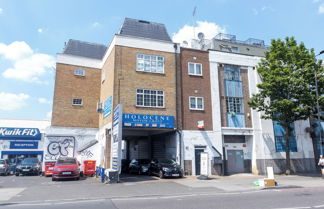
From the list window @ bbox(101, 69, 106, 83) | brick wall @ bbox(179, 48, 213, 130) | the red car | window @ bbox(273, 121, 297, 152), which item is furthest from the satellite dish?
the red car

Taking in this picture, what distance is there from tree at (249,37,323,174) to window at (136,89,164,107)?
800cm

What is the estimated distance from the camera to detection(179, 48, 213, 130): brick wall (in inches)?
792

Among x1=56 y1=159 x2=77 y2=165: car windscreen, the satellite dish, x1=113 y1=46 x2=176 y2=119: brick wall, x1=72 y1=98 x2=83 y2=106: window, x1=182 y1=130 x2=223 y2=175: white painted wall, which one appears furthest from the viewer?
the satellite dish

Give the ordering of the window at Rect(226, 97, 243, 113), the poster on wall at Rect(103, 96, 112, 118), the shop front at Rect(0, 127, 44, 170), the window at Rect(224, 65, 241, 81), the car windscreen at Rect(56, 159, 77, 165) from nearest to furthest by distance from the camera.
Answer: the car windscreen at Rect(56, 159, 77, 165), the poster on wall at Rect(103, 96, 112, 118), the window at Rect(226, 97, 243, 113), the window at Rect(224, 65, 241, 81), the shop front at Rect(0, 127, 44, 170)

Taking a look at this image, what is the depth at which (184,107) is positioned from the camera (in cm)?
2019

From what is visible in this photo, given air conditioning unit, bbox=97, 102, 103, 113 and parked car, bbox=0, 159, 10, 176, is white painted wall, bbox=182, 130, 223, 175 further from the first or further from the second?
parked car, bbox=0, 159, 10, 176

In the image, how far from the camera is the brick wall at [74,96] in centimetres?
2328

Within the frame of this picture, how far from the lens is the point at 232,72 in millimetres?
22625

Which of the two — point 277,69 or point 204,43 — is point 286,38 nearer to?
point 277,69

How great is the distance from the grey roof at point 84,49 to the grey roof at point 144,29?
6773mm

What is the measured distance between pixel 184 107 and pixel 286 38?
34.3 ft

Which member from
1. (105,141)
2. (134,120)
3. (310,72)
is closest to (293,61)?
(310,72)

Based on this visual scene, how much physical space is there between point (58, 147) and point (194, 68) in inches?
593

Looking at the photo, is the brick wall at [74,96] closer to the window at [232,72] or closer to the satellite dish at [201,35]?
the window at [232,72]
